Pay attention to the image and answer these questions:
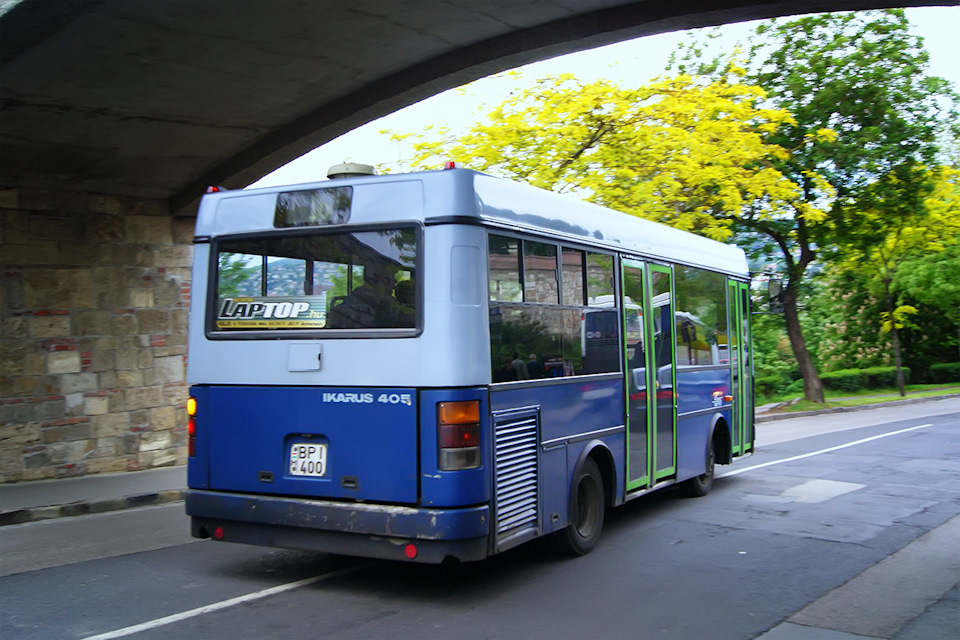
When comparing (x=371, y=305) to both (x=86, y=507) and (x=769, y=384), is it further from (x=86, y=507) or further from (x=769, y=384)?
(x=769, y=384)

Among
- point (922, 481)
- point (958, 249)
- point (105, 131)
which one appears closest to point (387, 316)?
point (105, 131)

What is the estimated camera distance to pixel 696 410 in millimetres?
10609

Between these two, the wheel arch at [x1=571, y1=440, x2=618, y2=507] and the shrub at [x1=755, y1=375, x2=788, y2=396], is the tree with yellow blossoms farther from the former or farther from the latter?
the shrub at [x1=755, y1=375, x2=788, y2=396]

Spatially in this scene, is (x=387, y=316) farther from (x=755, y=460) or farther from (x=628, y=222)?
(x=755, y=460)

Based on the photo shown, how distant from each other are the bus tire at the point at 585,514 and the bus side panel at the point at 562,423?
215 mm

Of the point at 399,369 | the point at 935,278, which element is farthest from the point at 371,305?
the point at 935,278

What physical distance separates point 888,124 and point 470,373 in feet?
79.7

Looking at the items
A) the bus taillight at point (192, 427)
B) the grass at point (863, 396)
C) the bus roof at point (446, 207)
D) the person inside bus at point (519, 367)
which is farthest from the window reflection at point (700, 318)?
the grass at point (863, 396)

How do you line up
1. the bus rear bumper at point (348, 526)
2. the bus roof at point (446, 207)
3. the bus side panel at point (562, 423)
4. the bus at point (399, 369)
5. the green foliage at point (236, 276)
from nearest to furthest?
the bus rear bumper at point (348, 526)
the bus at point (399, 369)
the bus roof at point (446, 207)
the bus side panel at point (562, 423)
the green foliage at point (236, 276)

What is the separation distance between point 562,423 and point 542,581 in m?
1.22

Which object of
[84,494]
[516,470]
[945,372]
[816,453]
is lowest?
[816,453]

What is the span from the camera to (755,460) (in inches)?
598

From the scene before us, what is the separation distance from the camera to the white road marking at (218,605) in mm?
5543

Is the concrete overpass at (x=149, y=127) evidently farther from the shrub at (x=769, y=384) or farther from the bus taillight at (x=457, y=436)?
the shrub at (x=769, y=384)
